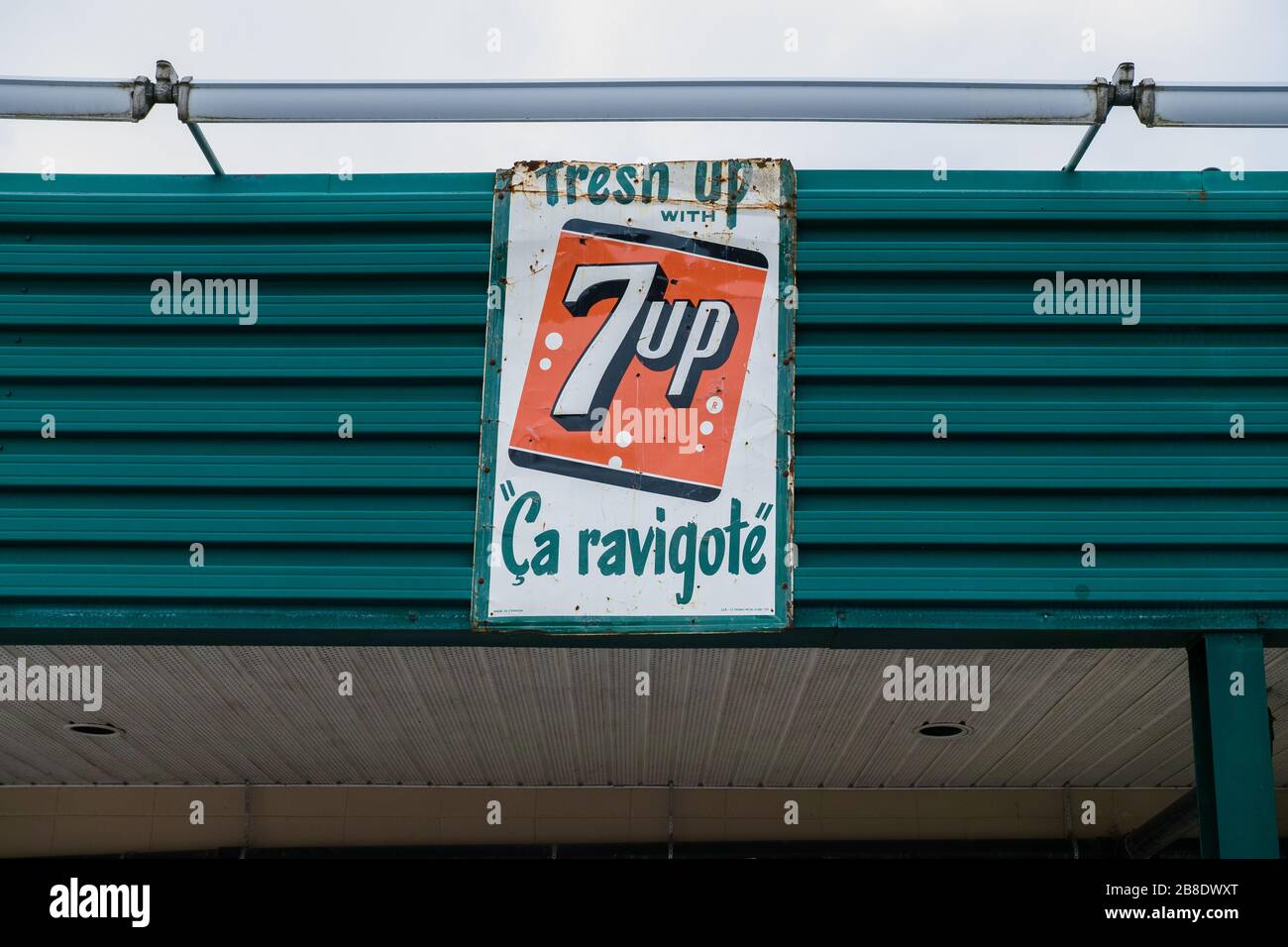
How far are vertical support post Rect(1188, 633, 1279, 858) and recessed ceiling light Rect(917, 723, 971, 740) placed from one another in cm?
300

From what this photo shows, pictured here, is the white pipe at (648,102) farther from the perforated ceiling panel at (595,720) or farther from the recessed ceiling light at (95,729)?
the recessed ceiling light at (95,729)

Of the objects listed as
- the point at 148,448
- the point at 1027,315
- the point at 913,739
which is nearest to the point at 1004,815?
the point at 913,739

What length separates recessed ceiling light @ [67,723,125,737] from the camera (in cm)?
1098

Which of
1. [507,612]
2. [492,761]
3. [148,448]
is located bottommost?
[492,761]

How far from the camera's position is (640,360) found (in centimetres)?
816

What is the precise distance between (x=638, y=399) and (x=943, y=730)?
14.5 feet

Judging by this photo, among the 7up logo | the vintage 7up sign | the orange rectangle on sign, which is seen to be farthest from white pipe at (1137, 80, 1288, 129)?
the 7up logo

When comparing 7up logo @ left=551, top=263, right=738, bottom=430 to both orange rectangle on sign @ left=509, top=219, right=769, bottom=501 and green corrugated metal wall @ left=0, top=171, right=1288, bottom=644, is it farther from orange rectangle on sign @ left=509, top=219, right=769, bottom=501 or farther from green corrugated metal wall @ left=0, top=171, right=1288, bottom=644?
green corrugated metal wall @ left=0, top=171, right=1288, bottom=644

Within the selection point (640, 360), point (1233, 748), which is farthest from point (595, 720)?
point (1233, 748)

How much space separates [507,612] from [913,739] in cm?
473

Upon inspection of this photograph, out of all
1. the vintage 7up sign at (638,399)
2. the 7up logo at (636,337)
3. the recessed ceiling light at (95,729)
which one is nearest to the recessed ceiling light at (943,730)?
the vintage 7up sign at (638,399)

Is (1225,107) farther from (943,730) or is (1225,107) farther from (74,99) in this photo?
(74,99)

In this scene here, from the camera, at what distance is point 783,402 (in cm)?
810
